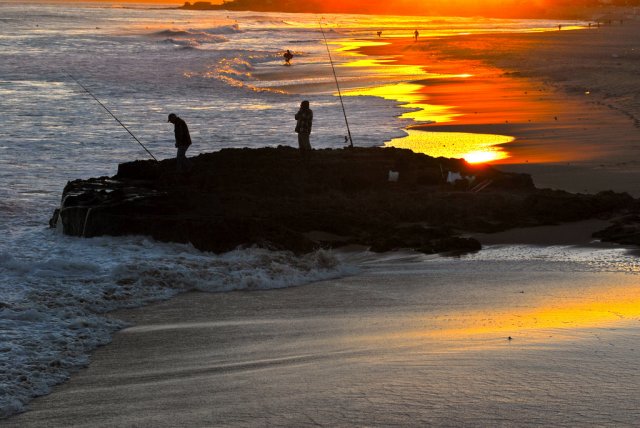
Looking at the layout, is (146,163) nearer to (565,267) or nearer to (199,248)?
(199,248)

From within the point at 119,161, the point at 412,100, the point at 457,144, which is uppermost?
the point at 412,100

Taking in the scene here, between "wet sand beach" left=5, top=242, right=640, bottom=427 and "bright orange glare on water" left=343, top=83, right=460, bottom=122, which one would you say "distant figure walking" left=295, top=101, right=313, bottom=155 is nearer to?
"wet sand beach" left=5, top=242, right=640, bottom=427

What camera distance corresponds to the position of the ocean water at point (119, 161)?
795cm

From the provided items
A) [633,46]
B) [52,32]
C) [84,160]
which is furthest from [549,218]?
[52,32]

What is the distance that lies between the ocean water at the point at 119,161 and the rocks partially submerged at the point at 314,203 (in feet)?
1.10

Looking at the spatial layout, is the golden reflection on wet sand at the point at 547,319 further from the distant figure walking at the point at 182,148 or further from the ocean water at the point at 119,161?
the distant figure walking at the point at 182,148

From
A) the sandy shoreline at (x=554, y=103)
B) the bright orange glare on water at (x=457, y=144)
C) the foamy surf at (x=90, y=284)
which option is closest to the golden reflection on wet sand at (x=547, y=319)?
the foamy surf at (x=90, y=284)

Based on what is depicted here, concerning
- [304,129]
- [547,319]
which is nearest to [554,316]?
[547,319]

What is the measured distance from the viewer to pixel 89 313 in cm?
834

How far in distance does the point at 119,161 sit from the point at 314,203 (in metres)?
6.93

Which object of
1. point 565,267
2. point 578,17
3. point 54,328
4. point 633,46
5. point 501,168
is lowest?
point 54,328

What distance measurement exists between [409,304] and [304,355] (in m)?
1.86

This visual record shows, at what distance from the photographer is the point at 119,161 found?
1812cm

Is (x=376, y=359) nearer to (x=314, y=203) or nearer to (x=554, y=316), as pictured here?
(x=554, y=316)
